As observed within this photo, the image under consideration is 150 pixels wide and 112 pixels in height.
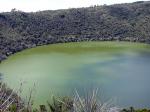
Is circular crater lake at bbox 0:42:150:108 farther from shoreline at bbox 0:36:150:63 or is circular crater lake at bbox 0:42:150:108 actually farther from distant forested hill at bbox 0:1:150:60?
distant forested hill at bbox 0:1:150:60

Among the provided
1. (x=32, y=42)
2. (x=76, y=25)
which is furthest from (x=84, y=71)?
(x=76, y=25)

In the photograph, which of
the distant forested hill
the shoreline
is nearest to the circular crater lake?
the shoreline

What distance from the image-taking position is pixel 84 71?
3962 cm

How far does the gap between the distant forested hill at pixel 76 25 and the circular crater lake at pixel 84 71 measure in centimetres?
462

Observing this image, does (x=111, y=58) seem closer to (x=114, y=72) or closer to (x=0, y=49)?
(x=114, y=72)

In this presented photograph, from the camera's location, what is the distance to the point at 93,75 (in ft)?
123

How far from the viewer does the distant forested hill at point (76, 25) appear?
6291cm

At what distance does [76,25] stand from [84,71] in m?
31.6

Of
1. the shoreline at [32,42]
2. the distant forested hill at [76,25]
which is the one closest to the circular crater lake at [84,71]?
the shoreline at [32,42]

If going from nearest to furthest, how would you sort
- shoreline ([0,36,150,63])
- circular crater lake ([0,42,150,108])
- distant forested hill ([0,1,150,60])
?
1. circular crater lake ([0,42,150,108])
2. shoreline ([0,36,150,63])
3. distant forested hill ([0,1,150,60])

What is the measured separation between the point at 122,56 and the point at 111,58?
222 cm

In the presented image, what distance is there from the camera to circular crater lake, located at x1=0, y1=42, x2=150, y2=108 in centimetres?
3030

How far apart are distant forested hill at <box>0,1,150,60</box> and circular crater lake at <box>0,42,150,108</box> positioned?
4616mm

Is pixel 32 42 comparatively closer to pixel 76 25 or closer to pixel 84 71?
pixel 76 25
